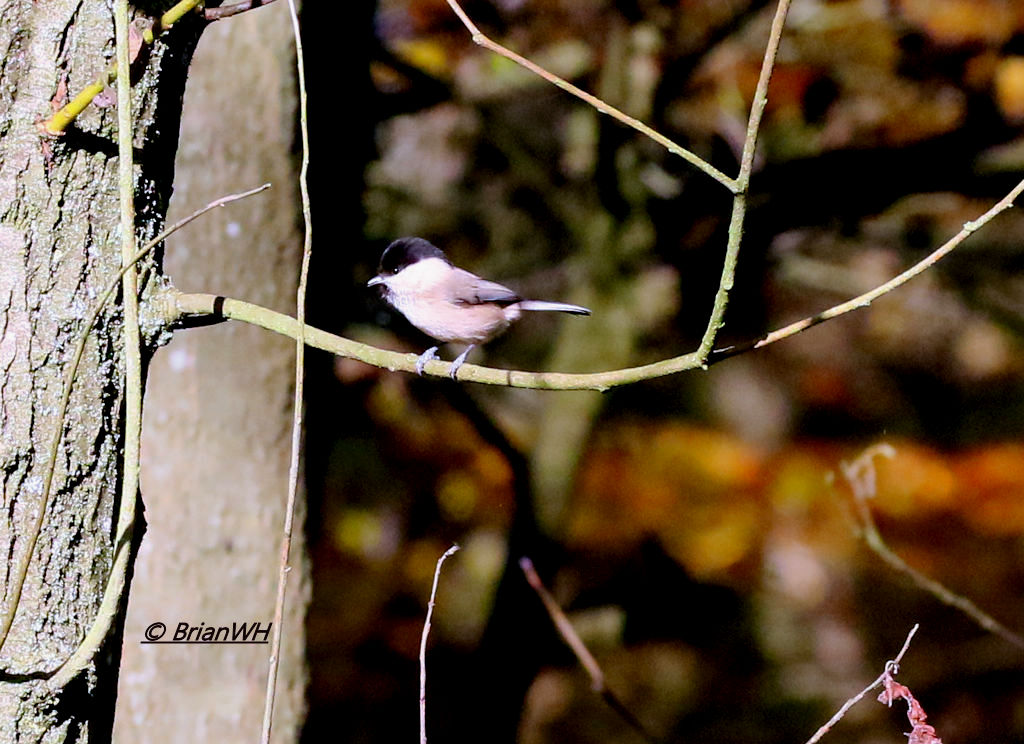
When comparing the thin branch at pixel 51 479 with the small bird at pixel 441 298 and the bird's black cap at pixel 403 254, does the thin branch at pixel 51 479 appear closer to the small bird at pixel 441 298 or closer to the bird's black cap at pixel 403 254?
the small bird at pixel 441 298

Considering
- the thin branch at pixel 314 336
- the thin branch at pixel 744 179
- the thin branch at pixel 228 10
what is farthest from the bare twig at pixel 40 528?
the thin branch at pixel 744 179

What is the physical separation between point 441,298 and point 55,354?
1750mm

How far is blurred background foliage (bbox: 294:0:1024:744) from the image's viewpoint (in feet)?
13.4

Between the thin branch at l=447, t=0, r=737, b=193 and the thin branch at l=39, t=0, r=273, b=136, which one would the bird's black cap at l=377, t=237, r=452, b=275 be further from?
the thin branch at l=447, t=0, r=737, b=193

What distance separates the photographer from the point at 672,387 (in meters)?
8.61

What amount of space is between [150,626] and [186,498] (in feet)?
1.13

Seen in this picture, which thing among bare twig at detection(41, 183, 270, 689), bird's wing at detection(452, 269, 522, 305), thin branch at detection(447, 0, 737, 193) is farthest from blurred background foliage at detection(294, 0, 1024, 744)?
thin branch at detection(447, 0, 737, 193)

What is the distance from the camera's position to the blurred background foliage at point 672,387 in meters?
4.09

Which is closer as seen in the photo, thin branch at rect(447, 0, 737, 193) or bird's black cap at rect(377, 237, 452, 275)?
thin branch at rect(447, 0, 737, 193)

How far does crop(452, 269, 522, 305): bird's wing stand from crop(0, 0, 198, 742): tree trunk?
1703 millimetres

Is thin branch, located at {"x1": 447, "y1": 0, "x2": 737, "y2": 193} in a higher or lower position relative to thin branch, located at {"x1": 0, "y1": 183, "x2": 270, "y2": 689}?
higher

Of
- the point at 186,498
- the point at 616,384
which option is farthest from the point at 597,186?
the point at 616,384

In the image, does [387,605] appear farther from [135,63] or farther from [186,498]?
[135,63]

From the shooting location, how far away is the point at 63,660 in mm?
1525
